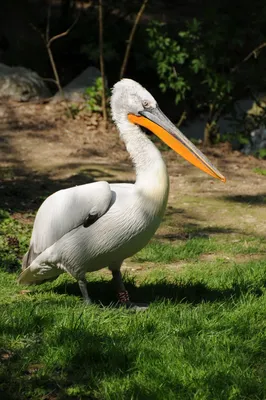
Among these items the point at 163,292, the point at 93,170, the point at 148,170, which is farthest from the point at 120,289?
the point at 93,170

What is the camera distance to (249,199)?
7.86 m

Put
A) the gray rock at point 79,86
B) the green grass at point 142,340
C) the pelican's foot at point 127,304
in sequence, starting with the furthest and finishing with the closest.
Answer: the gray rock at point 79,86 → the pelican's foot at point 127,304 → the green grass at point 142,340

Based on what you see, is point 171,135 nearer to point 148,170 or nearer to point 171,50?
point 148,170

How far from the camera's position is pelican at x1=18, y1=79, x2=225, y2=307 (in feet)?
14.1

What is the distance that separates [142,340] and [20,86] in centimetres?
739

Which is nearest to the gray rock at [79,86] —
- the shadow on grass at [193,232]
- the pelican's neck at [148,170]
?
the shadow on grass at [193,232]

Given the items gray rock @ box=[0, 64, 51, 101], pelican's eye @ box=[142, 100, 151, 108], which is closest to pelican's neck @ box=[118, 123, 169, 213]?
pelican's eye @ box=[142, 100, 151, 108]

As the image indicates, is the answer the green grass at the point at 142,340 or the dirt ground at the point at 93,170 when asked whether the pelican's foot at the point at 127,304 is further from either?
the dirt ground at the point at 93,170

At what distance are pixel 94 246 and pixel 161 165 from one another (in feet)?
1.94

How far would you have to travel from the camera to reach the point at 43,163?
349 inches

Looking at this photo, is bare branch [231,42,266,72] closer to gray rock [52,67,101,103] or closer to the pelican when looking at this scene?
gray rock [52,67,101,103]

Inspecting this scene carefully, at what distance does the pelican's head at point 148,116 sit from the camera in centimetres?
454

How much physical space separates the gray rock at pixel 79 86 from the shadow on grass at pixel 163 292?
19.4 feet

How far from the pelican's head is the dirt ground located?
6.91 ft
